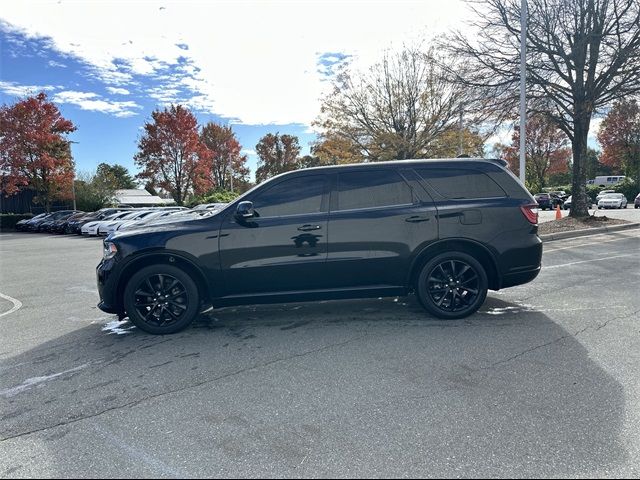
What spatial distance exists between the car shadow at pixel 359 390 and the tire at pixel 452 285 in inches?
7.1

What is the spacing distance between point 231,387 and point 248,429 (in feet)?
2.33

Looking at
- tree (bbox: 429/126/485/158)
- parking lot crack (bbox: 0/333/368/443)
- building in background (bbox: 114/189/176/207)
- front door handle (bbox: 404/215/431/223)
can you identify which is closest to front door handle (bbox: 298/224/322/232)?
front door handle (bbox: 404/215/431/223)

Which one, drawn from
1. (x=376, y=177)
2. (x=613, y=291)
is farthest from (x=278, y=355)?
(x=613, y=291)

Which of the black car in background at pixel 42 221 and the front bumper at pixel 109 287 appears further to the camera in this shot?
the black car in background at pixel 42 221

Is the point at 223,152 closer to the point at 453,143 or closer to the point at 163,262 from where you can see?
the point at 453,143

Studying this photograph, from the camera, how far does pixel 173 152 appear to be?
38188mm

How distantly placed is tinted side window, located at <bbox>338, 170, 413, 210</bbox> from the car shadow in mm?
1455

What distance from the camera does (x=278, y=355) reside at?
440 cm

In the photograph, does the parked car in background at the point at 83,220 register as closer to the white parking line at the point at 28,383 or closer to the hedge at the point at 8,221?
the hedge at the point at 8,221

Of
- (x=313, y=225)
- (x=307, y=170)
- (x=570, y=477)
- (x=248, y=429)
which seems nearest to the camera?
(x=570, y=477)

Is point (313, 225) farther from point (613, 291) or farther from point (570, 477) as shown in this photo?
point (613, 291)

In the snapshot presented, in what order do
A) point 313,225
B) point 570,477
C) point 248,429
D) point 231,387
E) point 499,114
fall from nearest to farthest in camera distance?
point 570,477, point 248,429, point 231,387, point 313,225, point 499,114

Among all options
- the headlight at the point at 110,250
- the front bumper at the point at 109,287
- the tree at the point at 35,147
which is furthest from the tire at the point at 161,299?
the tree at the point at 35,147

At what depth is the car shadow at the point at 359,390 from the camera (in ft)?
8.91
